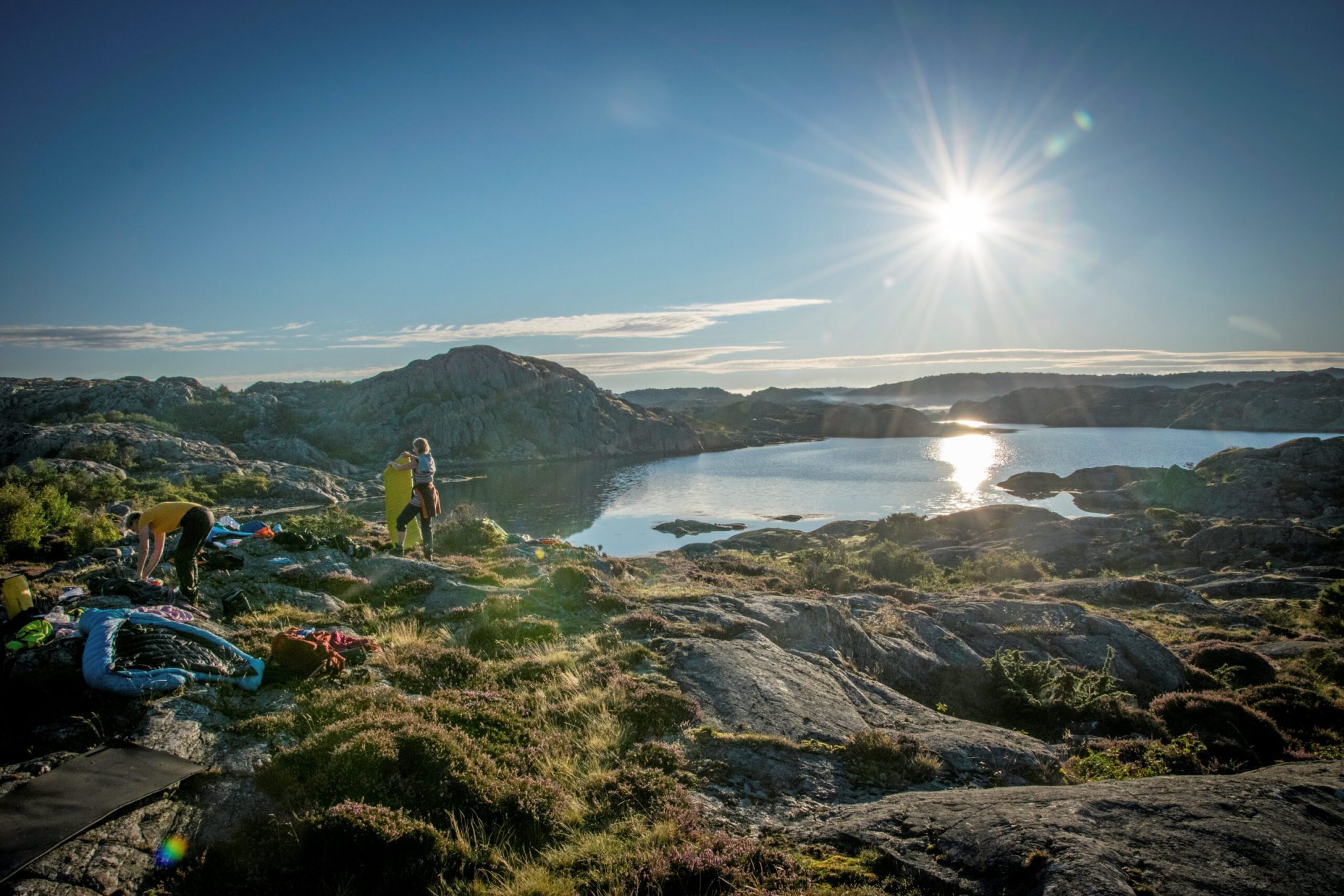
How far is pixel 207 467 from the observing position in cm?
6519

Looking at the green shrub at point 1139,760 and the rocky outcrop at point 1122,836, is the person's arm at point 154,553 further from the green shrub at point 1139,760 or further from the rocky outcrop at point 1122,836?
the green shrub at point 1139,760

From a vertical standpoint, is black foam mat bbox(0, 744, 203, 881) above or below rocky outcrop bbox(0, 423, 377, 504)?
above

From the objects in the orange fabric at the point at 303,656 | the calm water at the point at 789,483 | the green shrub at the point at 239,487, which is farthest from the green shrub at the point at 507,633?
the green shrub at the point at 239,487

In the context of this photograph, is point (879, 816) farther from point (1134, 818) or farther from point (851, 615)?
point (851, 615)

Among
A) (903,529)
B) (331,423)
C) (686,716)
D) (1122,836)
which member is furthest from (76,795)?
(331,423)

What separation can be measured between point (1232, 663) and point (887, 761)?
1444 centimetres

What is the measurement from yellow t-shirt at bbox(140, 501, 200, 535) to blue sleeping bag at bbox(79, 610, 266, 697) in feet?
11.4

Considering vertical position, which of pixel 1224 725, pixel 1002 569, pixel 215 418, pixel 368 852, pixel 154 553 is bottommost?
pixel 215 418

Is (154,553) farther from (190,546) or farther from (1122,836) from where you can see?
(1122,836)

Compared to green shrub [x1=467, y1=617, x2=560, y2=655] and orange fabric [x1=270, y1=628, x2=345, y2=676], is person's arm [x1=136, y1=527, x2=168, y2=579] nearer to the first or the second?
orange fabric [x1=270, y1=628, x2=345, y2=676]

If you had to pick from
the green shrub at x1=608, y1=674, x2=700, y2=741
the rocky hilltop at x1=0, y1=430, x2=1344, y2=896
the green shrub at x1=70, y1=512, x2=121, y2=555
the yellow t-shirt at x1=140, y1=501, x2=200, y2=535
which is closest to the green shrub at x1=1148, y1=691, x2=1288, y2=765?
the rocky hilltop at x1=0, y1=430, x2=1344, y2=896

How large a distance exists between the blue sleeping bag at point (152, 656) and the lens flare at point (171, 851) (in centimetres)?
242

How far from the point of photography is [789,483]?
90.2m

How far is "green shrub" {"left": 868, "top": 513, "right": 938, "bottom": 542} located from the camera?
46219mm
